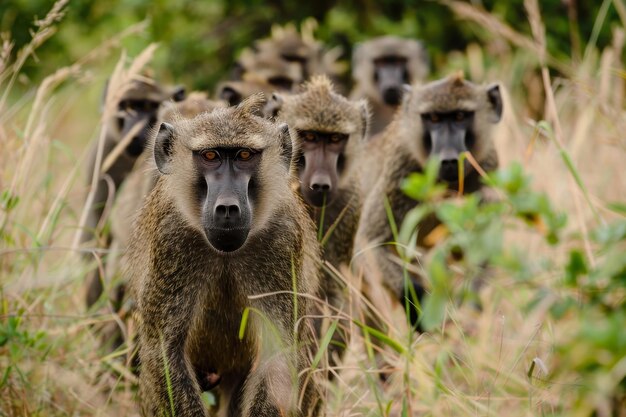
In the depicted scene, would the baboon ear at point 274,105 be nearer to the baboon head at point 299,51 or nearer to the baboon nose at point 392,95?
the baboon nose at point 392,95

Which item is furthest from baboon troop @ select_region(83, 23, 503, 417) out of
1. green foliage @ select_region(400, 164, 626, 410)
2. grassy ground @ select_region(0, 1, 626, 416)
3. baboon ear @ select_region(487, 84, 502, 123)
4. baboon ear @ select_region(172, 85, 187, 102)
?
baboon ear @ select_region(172, 85, 187, 102)

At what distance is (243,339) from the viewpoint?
3.91 m

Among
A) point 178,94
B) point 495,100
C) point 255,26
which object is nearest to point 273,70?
point 178,94

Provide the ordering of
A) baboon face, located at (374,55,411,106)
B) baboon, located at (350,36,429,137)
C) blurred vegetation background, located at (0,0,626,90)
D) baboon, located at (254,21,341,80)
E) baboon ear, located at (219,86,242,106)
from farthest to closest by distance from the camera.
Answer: blurred vegetation background, located at (0,0,626,90) → baboon, located at (254,21,341,80) → baboon, located at (350,36,429,137) → baboon face, located at (374,55,411,106) → baboon ear, located at (219,86,242,106)

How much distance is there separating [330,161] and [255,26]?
20.2ft

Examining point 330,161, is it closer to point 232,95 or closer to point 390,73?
point 232,95

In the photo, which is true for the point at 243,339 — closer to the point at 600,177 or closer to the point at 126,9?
the point at 600,177

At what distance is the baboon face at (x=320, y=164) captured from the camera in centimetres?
506

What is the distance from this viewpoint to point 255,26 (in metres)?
11.2

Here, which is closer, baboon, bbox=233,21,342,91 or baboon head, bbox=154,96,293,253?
baboon head, bbox=154,96,293,253

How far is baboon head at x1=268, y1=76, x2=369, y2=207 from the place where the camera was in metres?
5.20

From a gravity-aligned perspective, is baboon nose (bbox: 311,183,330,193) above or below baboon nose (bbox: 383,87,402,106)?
above

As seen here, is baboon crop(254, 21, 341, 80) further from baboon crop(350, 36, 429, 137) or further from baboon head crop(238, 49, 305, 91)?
baboon crop(350, 36, 429, 137)

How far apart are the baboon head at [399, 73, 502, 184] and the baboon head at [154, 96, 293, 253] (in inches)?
82.8
